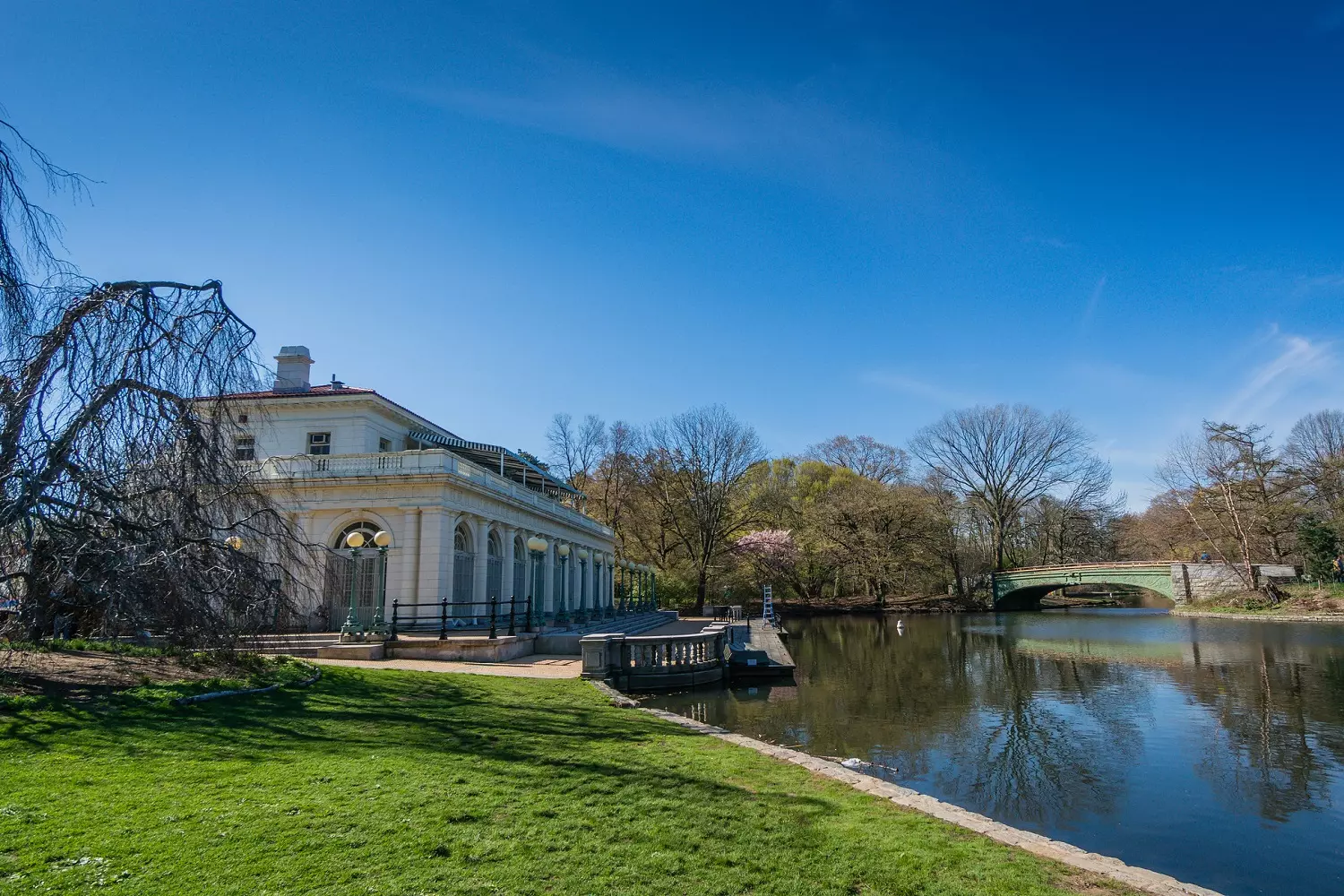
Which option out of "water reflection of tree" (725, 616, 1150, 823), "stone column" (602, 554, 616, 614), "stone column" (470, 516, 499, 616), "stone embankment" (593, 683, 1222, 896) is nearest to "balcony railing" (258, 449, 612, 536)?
"stone column" (470, 516, 499, 616)

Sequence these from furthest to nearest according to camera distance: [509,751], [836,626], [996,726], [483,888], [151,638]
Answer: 1. [836,626]
2. [996,726]
3. [151,638]
4. [509,751]
5. [483,888]

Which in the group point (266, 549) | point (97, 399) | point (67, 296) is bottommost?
point (266, 549)

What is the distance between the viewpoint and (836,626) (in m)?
44.4

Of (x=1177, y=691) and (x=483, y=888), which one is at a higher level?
Result: (x=483, y=888)

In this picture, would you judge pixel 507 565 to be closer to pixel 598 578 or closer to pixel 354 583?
pixel 354 583

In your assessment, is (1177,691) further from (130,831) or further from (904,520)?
(904,520)

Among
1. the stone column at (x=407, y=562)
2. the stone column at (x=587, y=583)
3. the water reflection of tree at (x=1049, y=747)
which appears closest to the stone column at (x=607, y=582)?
the stone column at (x=587, y=583)

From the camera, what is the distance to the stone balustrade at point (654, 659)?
52.0 ft

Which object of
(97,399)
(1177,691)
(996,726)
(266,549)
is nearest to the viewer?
(97,399)

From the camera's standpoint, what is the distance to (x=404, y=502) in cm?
2173

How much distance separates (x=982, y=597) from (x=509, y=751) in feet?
190

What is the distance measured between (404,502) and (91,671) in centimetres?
1199

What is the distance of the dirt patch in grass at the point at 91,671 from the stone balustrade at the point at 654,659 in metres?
6.99

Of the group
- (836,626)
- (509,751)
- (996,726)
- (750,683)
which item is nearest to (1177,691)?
(996,726)
